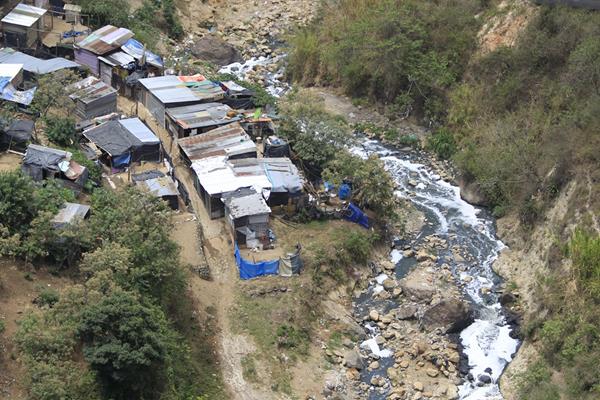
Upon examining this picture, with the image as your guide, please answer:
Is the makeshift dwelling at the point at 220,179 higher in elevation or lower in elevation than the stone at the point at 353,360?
higher

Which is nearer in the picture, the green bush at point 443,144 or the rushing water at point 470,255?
the rushing water at point 470,255

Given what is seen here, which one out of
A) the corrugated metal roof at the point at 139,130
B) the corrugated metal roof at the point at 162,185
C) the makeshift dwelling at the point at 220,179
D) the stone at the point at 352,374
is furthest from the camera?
the corrugated metal roof at the point at 139,130

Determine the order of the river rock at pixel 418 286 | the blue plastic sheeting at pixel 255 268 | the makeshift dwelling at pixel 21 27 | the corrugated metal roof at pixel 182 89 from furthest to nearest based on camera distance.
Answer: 1. the makeshift dwelling at pixel 21 27
2. the corrugated metal roof at pixel 182 89
3. the river rock at pixel 418 286
4. the blue plastic sheeting at pixel 255 268

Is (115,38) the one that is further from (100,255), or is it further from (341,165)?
(100,255)

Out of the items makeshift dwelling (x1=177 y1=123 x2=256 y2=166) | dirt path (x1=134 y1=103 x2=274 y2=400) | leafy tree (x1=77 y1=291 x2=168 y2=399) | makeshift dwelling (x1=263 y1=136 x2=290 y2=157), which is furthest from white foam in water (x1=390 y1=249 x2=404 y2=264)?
leafy tree (x1=77 y1=291 x2=168 y2=399)

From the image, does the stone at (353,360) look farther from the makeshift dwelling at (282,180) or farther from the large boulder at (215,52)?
the large boulder at (215,52)

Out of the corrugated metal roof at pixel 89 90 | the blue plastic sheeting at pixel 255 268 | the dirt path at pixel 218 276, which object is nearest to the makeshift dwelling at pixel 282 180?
the dirt path at pixel 218 276

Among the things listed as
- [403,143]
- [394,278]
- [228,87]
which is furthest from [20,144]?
[403,143]
